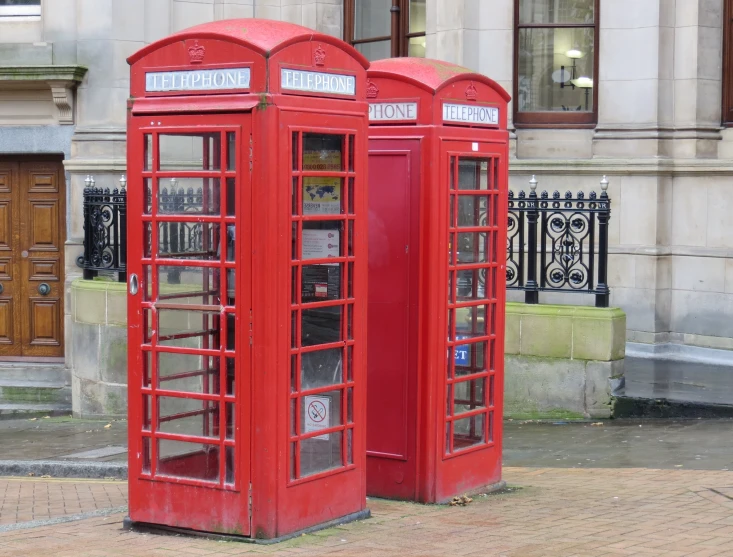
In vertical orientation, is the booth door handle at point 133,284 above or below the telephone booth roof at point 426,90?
below

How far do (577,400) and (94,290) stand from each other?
5456 mm

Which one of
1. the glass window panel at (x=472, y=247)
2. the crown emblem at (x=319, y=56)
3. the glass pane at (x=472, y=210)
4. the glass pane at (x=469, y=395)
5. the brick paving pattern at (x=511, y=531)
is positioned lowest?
the brick paving pattern at (x=511, y=531)

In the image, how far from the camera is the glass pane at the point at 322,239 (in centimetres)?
638

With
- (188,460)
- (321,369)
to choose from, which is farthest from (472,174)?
(188,460)

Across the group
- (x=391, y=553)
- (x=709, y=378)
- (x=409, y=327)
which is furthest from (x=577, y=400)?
(x=391, y=553)

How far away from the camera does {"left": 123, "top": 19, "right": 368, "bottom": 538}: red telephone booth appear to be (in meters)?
6.15

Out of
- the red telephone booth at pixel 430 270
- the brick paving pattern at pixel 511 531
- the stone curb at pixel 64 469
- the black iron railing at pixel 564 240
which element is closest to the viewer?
the brick paving pattern at pixel 511 531

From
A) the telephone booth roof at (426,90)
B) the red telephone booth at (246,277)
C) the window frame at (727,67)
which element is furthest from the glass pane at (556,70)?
the red telephone booth at (246,277)

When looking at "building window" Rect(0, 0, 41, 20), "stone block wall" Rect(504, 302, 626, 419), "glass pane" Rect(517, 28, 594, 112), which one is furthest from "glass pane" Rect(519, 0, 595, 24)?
"building window" Rect(0, 0, 41, 20)

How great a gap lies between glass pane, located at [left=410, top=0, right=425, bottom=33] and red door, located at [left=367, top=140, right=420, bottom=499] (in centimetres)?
789

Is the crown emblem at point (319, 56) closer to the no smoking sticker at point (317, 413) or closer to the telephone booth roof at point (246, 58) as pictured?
the telephone booth roof at point (246, 58)

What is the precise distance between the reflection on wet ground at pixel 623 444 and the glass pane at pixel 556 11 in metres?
5.10

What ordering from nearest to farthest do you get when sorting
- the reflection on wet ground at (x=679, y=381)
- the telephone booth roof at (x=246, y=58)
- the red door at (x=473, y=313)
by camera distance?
the telephone booth roof at (x=246, y=58) → the red door at (x=473, y=313) → the reflection on wet ground at (x=679, y=381)

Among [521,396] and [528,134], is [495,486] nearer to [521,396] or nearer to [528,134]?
[521,396]
